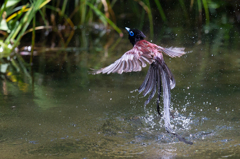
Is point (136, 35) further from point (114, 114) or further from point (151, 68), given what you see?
point (114, 114)

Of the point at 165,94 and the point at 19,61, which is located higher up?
the point at 19,61

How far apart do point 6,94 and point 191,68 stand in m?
2.28

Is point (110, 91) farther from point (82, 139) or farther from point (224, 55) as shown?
point (224, 55)

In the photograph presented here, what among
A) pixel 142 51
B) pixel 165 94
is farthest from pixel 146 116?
pixel 142 51

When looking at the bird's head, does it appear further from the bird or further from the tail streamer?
the tail streamer

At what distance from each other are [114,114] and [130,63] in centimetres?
67

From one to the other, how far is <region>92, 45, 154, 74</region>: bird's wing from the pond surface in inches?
21.2

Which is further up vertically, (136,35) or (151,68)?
(136,35)

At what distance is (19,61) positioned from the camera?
5.72m

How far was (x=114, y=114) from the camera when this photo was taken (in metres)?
3.69

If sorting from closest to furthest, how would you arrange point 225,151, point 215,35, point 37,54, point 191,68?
point 225,151
point 191,68
point 37,54
point 215,35

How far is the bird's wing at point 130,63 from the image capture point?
312 centimetres

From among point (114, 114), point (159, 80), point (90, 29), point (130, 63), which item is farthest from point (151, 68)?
point (90, 29)

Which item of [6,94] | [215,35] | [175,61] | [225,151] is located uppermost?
[215,35]
